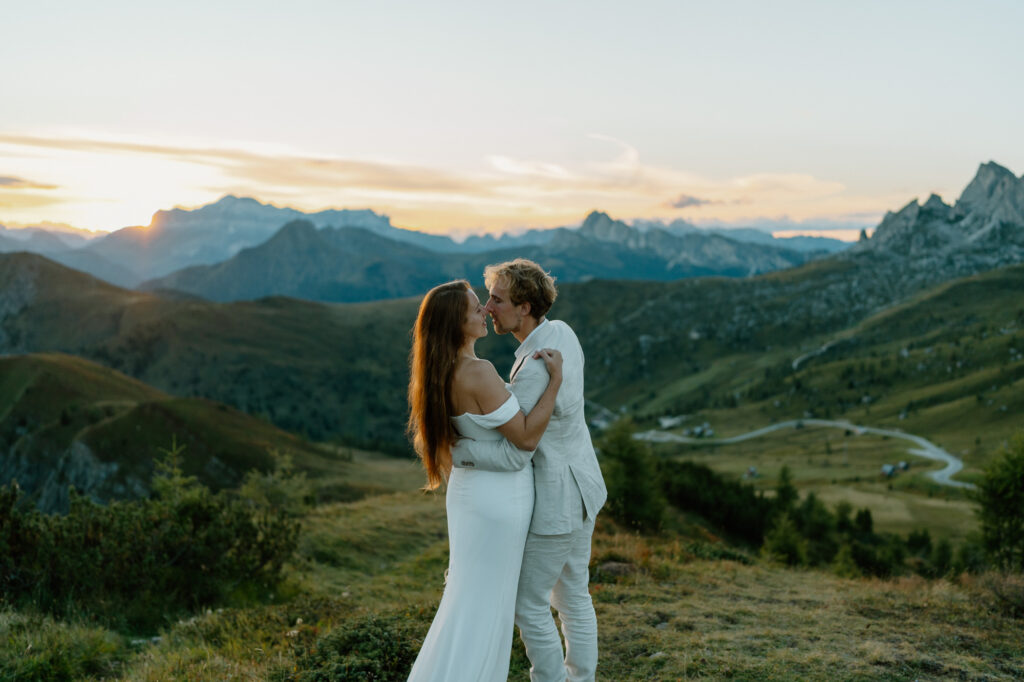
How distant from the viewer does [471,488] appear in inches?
229

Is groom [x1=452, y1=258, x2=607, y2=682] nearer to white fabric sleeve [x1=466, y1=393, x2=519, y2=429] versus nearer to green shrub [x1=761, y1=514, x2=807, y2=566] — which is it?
white fabric sleeve [x1=466, y1=393, x2=519, y2=429]

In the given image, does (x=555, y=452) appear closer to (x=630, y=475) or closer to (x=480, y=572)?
(x=480, y=572)

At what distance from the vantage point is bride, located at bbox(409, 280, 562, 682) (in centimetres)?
560

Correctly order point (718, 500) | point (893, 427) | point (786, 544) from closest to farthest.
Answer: point (786, 544), point (718, 500), point (893, 427)

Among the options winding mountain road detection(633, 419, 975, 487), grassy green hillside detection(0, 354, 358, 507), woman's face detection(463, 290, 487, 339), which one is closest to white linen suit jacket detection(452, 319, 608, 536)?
woman's face detection(463, 290, 487, 339)

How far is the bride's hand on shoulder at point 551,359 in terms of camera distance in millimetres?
5621

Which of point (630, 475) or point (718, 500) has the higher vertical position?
point (630, 475)

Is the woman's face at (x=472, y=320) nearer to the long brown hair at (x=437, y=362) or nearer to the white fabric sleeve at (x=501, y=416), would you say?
the long brown hair at (x=437, y=362)

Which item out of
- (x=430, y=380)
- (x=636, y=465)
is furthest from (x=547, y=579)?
(x=636, y=465)

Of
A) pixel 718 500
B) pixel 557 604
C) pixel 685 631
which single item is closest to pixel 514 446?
pixel 557 604

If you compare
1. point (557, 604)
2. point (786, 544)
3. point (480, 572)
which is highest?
point (480, 572)

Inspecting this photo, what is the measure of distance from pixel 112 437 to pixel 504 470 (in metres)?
76.1

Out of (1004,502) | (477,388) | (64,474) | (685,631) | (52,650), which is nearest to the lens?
(477,388)

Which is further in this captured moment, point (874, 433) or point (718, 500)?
point (874, 433)
